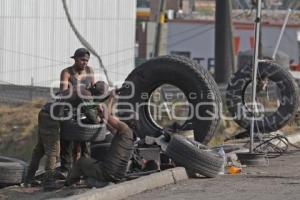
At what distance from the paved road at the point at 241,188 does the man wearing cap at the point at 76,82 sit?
51.1 inches

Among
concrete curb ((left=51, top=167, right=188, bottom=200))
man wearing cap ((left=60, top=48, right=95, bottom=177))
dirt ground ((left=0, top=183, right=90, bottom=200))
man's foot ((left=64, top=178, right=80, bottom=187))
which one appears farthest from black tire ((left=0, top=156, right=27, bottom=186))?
concrete curb ((left=51, top=167, right=188, bottom=200))

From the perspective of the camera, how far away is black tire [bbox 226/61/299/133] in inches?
673

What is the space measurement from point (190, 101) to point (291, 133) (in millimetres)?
4849

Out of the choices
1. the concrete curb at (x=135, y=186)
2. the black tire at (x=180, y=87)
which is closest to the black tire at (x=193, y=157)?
the concrete curb at (x=135, y=186)

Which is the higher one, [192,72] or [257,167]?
[192,72]

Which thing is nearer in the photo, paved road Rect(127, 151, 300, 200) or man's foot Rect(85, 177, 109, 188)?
paved road Rect(127, 151, 300, 200)

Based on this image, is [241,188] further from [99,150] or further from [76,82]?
[76,82]

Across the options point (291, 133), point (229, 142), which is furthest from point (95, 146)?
point (291, 133)

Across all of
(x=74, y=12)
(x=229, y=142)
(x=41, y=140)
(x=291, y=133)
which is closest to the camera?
(x=41, y=140)

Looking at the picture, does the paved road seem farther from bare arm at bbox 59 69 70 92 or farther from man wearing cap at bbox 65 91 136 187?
bare arm at bbox 59 69 70 92

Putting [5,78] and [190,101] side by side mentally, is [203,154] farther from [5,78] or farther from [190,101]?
[5,78]

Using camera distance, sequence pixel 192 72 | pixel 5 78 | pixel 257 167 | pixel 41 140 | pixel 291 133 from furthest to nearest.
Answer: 1. pixel 5 78
2. pixel 291 133
3. pixel 192 72
4. pixel 257 167
5. pixel 41 140

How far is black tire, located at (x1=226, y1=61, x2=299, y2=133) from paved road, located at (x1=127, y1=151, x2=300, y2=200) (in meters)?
3.75

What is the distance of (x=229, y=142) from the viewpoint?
17453mm
